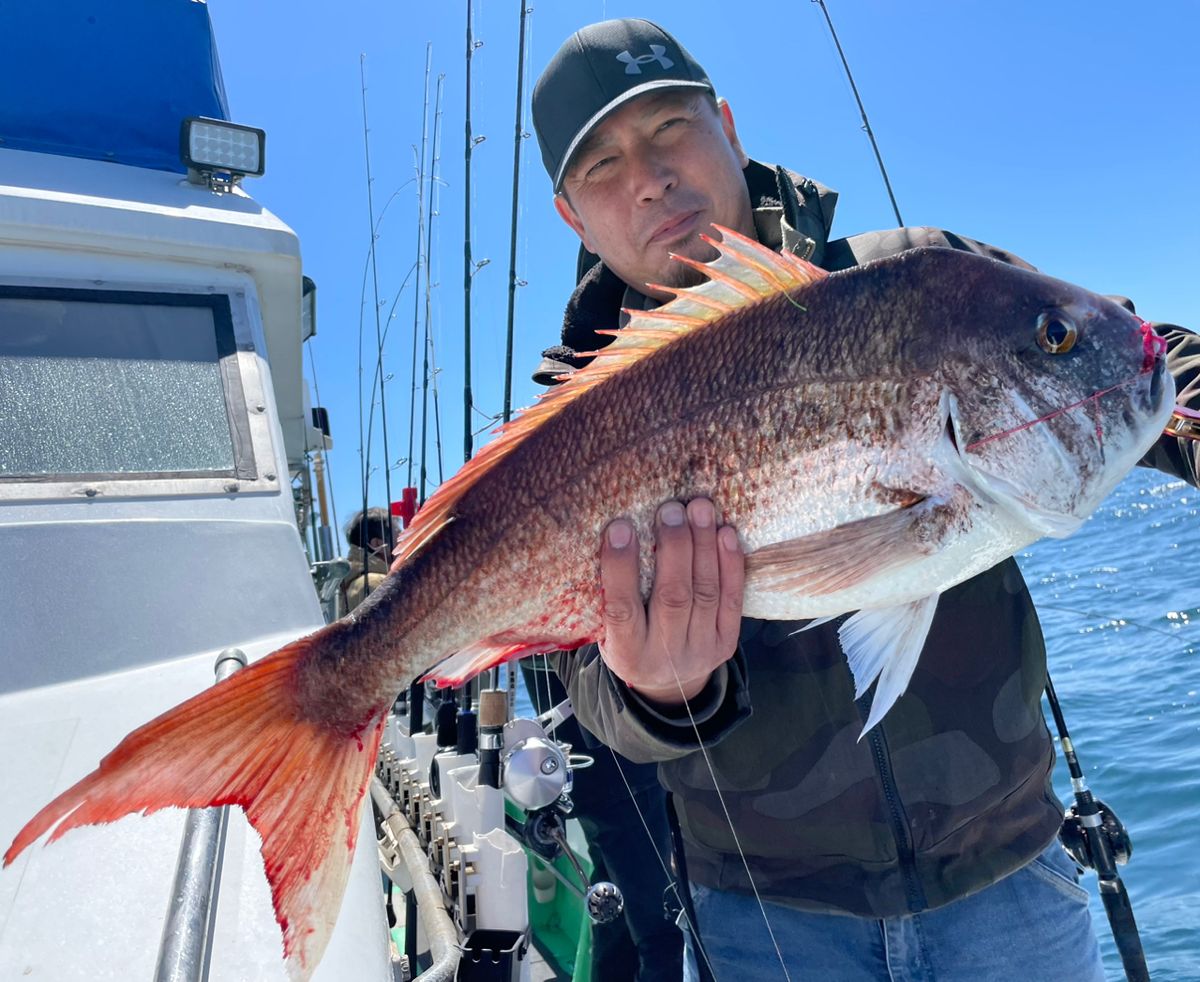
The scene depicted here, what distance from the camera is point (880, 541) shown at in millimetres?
1379

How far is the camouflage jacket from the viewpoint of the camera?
5.50 ft

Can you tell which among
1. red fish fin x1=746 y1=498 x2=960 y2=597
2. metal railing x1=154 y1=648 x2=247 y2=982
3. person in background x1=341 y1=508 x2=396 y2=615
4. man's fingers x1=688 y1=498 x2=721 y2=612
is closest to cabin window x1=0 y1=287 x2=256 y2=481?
metal railing x1=154 y1=648 x2=247 y2=982

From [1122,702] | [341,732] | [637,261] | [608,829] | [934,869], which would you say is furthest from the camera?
[1122,702]

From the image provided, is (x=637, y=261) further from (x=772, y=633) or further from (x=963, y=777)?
(x=963, y=777)

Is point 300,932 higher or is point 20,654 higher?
point 20,654

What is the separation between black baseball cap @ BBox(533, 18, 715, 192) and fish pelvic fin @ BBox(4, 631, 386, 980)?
4.56ft

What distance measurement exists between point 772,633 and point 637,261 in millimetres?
986

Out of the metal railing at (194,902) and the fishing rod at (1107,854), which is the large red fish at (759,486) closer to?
the metal railing at (194,902)

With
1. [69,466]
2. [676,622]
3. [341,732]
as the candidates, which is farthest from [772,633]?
[69,466]

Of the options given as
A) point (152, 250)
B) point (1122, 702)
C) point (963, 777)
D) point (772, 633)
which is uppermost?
point (152, 250)

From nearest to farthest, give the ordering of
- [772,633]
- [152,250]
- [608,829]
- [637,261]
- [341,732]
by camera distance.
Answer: [341,732], [772,633], [637,261], [152,250], [608,829]

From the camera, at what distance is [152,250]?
3078mm

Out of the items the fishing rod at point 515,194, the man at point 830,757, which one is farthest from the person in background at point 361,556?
the man at point 830,757

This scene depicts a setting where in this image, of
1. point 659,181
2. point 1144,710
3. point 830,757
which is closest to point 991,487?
point 830,757
